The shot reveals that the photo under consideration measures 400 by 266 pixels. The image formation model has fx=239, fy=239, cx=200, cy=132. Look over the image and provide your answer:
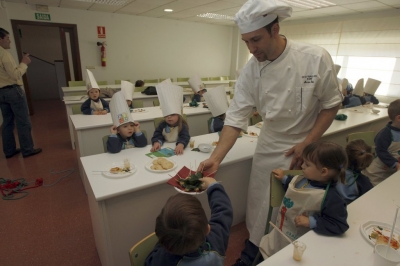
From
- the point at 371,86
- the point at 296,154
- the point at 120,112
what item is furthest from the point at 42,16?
the point at 371,86

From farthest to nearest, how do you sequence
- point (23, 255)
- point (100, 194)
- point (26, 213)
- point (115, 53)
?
point (115, 53) → point (26, 213) → point (23, 255) → point (100, 194)

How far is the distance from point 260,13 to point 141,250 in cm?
120

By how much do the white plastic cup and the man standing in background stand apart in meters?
3.86

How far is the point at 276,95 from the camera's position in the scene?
1.41m

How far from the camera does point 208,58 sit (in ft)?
27.3

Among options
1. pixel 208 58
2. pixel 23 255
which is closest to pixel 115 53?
pixel 208 58

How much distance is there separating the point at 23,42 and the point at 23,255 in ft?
25.9

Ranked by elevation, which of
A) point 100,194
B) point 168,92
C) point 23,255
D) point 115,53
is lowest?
point 23,255

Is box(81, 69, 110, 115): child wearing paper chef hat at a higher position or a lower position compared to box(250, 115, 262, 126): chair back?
higher

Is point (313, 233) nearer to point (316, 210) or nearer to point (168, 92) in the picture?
point (316, 210)

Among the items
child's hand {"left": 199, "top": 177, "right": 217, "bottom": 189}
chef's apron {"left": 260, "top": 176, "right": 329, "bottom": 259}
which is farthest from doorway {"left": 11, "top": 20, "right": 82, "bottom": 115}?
chef's apron {"left": 260, "top": 176, "right": 329, "bottom": 259}

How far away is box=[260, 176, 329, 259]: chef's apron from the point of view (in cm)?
111

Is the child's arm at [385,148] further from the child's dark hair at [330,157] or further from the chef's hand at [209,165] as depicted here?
the chef's hand at [209,165]

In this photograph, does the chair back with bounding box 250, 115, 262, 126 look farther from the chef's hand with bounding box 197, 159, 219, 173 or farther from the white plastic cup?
the white plastic cup
